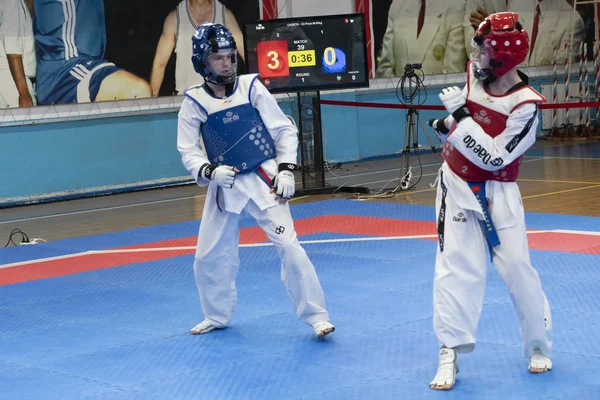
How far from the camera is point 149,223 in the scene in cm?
1106

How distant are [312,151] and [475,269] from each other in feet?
29.3

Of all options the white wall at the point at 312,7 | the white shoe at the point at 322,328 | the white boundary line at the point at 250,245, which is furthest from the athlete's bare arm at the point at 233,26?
the white shoe at the point at 322,328

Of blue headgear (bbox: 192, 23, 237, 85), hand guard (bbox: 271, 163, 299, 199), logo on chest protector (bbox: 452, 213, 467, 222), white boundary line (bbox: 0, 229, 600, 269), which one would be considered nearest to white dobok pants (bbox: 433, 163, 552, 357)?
logo on chest protector (bbox: 452, 213, 467, 222)

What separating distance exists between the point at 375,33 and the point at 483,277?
41.1ft

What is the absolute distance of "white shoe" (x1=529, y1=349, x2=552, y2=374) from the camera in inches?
185

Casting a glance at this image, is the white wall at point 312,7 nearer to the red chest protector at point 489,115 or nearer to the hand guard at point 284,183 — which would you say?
the hand guard at point 284,183

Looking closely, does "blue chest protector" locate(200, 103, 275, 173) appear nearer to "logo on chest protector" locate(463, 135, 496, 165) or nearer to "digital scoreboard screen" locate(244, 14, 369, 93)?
"logo on chest protector" locate(463, 135, 496, 165)

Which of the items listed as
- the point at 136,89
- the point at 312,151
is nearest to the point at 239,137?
the point at 312,151

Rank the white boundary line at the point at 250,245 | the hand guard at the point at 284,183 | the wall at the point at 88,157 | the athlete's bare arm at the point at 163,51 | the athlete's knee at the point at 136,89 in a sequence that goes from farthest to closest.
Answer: the athlete's bare arm at the point at 163,51
the athlete's knee at the point at 136,89
the wall at the point at 88,157
the white boundary line at the point at 250,245
the hand guard at the point at 284,183

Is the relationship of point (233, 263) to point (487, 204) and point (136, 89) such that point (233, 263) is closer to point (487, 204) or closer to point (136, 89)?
point (487, 204)

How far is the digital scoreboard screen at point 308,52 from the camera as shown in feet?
38.8

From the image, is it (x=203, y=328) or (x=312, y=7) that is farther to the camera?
(x=312, y=7)

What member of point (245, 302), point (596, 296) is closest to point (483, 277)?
point (596, 296)

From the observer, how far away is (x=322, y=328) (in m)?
5.57
